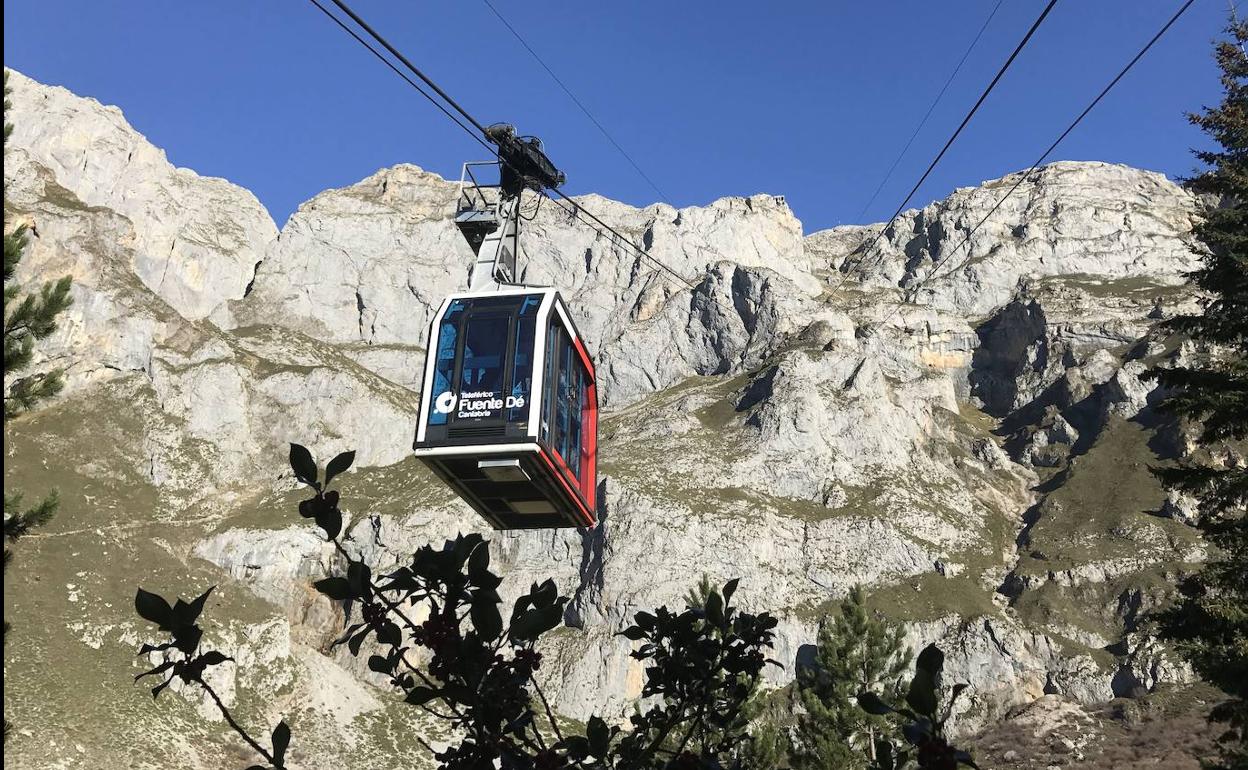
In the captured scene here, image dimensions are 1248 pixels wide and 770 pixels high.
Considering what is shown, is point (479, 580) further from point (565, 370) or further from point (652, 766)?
point (565, 370)

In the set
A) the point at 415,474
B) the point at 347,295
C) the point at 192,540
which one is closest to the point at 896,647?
the point at 192,540

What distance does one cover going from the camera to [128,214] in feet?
525

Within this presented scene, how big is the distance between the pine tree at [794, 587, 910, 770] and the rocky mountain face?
49.4m

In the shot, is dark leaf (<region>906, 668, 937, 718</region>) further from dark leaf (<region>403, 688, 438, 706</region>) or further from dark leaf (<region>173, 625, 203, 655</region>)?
dark leaf (<region>173, 625, 203, 655</region>)

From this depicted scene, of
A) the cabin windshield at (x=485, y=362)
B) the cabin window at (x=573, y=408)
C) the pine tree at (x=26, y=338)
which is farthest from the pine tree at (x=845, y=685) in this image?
the pine tree at (x=26, y=338)

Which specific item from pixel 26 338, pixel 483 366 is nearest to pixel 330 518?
pixel 483 366

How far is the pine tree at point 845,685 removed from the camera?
32.2m

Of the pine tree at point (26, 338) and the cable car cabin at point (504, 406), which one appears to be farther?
the pine tree at point (26, 338)

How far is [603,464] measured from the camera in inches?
4924

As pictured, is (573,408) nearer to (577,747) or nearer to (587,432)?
(587,432)

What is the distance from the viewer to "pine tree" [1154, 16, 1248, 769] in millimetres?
19656

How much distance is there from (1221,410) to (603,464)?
10718 cm

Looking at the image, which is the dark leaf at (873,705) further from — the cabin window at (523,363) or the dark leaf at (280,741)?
the cabin window at (523,363)

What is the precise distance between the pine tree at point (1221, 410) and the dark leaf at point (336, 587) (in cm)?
1774
